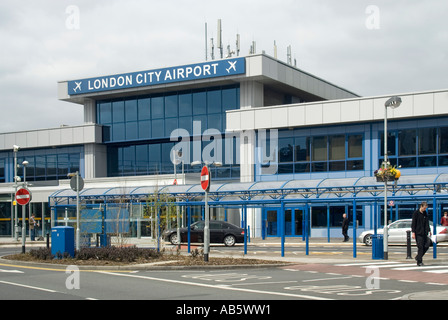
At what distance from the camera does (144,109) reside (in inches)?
2013

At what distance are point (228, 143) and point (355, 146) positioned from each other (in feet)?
31.8

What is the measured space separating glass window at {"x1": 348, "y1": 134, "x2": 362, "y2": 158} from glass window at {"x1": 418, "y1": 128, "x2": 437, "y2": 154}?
3890 millimetres

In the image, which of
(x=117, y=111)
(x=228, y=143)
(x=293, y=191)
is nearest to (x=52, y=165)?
(x=117, y=111)

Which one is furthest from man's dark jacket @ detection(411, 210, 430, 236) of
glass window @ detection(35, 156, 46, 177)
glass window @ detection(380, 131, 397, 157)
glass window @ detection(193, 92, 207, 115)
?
glass window @ detection(35, 156, 46, 177)

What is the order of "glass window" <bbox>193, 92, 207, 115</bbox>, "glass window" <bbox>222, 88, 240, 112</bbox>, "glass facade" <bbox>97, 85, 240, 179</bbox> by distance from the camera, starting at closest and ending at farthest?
"glass window" <bbox>222, 88, 240, 112</bbox> < "glass facade" <bbox>97, 85, 240, 179</bbox> < "glass window" <bbox>193, 92, 207, 115</bbox>

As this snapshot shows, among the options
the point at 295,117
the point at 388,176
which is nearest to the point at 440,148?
the point at 295,117

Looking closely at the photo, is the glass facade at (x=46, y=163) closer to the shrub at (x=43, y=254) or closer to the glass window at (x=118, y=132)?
the glass window at (x=118, y=132)

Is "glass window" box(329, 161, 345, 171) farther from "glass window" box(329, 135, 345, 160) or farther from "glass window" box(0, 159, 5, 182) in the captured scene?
"glass window" box(0, 159, 5, 182)

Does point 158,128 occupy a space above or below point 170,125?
below

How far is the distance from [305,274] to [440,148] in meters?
24.2

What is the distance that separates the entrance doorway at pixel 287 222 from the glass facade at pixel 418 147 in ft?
21.9

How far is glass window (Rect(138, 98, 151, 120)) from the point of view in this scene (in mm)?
50906

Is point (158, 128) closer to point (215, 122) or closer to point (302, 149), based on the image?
point (215, 122)

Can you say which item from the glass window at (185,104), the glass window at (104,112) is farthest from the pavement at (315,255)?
the glass window at (104,112)
